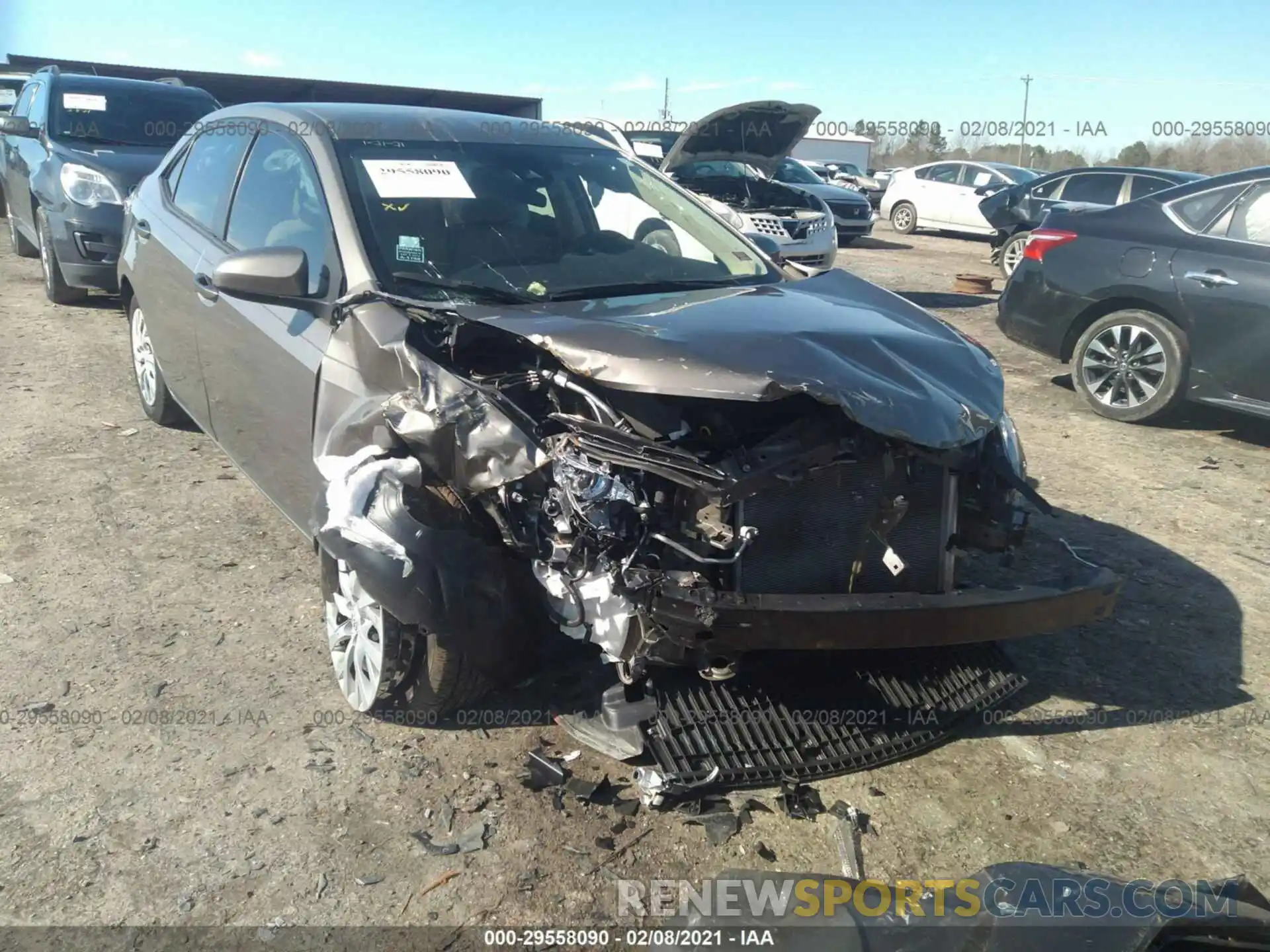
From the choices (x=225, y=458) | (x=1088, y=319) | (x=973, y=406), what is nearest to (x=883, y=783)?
(x=973, y=406)

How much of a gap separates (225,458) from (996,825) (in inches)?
168

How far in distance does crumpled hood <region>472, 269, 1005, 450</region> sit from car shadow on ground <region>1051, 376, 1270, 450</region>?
4029 millimetres

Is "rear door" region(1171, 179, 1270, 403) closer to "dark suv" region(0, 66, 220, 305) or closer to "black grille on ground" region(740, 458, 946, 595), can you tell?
"black grille on ground" region(740, 458, 946, 595)

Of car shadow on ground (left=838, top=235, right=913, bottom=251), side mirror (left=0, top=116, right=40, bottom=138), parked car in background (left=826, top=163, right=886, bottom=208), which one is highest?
parked car in background (left=826, top=163, right=886, bottom=208)

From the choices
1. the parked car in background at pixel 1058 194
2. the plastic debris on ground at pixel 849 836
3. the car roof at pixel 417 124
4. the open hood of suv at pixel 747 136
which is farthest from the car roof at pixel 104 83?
the parked car in background at pixel 1058 194

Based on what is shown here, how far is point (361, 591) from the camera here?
10.2ft

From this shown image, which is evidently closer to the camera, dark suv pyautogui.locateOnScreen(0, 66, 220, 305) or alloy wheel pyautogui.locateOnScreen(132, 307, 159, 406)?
alloy wheel pyautogui.locateOnScreen(132, 307, 159, 406)

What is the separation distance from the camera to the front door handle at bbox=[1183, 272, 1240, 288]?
6125mm

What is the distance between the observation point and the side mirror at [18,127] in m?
9.10

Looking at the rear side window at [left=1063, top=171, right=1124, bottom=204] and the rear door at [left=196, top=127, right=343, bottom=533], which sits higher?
the rear side window at [left=1063, top=171, right=1124, bottom=204]

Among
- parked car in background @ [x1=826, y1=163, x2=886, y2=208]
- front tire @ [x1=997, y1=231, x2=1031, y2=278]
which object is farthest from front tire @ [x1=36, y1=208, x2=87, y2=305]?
parked car in background @ [x1=826, y1=163, x2=886, y2=208]

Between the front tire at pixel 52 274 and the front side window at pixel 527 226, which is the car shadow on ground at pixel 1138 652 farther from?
the front tire at pixel 52 274

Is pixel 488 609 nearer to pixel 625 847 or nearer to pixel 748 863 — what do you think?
pixel 625 847

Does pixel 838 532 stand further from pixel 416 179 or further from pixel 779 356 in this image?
pixel 416 179
